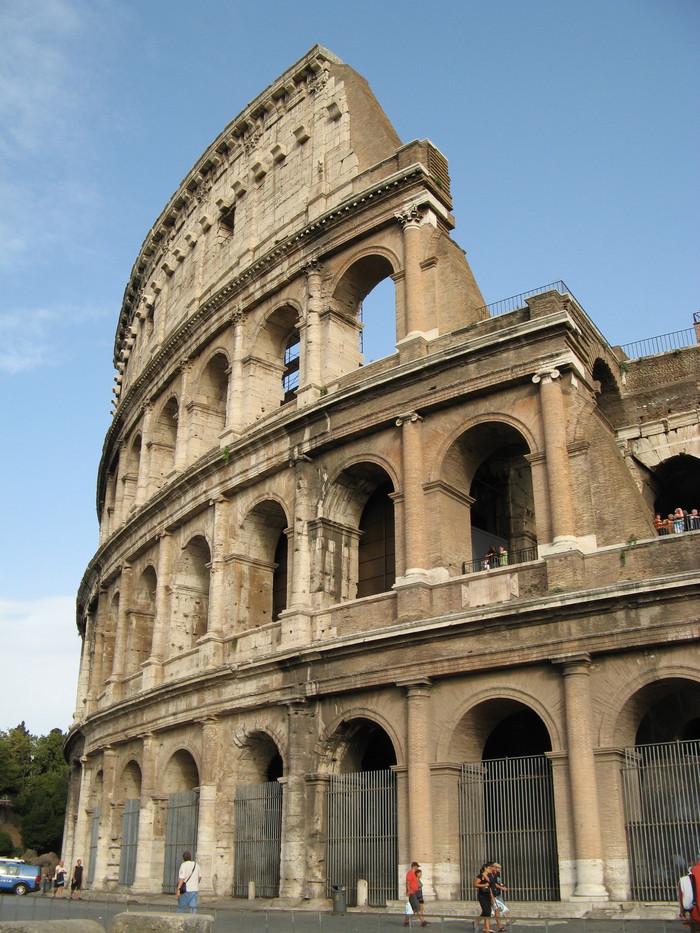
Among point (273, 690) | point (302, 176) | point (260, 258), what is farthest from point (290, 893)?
point (302, 176)

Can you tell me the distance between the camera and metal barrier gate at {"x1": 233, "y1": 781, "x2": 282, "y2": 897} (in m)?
17.3

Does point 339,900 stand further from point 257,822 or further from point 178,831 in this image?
point 178,831

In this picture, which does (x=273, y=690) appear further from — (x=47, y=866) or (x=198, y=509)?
(x=47, y=866)

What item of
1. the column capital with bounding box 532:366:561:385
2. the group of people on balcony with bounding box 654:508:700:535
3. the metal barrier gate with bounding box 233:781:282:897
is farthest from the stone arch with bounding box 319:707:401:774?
the column capital with bounding box 532:366:561:385

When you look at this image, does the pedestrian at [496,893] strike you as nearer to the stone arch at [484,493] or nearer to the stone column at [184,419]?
the stone arch at [484,493]

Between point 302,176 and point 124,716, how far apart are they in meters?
13.6

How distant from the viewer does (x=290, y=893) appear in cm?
1609

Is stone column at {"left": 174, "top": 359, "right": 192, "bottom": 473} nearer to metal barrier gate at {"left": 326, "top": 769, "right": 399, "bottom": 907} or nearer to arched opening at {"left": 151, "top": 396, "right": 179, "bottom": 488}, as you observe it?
arched opening at {"left": 151, "top": 396, "right": 179, "bottom": 488}

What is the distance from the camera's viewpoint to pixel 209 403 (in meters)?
24.6

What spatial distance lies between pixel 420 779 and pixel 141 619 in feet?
40.2

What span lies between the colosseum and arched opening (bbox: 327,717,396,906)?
52mm

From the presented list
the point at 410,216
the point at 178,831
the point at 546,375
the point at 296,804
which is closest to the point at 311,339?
the point at 410,216

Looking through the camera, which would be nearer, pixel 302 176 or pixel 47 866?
pixel 302 176

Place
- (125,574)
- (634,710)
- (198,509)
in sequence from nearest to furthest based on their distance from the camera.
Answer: (634,710), (198,509), (125,574)
